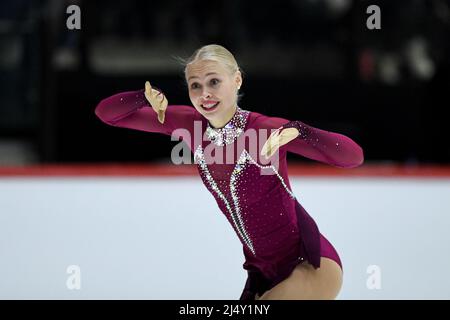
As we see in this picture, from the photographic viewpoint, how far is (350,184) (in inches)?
152

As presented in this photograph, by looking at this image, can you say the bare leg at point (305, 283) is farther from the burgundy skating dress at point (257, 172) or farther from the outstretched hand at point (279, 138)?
the outstretched hand at point (279, 138)

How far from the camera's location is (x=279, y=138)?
6.87 ft

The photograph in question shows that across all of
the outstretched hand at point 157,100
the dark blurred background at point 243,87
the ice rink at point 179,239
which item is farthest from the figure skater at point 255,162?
the dark blurred background at point 243,87

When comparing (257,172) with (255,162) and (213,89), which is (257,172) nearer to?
(255,162)

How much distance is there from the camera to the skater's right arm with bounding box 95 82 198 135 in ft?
7.29

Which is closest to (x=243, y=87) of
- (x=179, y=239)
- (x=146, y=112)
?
(x=179, y=239)

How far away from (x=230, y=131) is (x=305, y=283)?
501 millimetres

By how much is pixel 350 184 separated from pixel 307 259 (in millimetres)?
1721

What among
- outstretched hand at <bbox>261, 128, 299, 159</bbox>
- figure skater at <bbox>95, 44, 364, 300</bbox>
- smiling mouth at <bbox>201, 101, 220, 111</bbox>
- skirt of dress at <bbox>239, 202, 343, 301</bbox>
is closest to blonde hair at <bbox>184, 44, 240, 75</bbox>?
figure skater at <bbox>95, 44, 364, 300</bbox>

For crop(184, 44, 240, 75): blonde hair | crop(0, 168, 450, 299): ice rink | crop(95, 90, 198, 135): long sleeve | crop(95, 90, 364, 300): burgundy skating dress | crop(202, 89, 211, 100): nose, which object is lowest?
crop(0, 168, 450, 299): ice rink

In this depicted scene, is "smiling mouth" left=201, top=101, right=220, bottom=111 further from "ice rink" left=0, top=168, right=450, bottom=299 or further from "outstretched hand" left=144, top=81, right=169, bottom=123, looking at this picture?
"ice rink" left=0, top=168, right=450, bottom=299

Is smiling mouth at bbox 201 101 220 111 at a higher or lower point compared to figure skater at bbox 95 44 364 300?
higher
